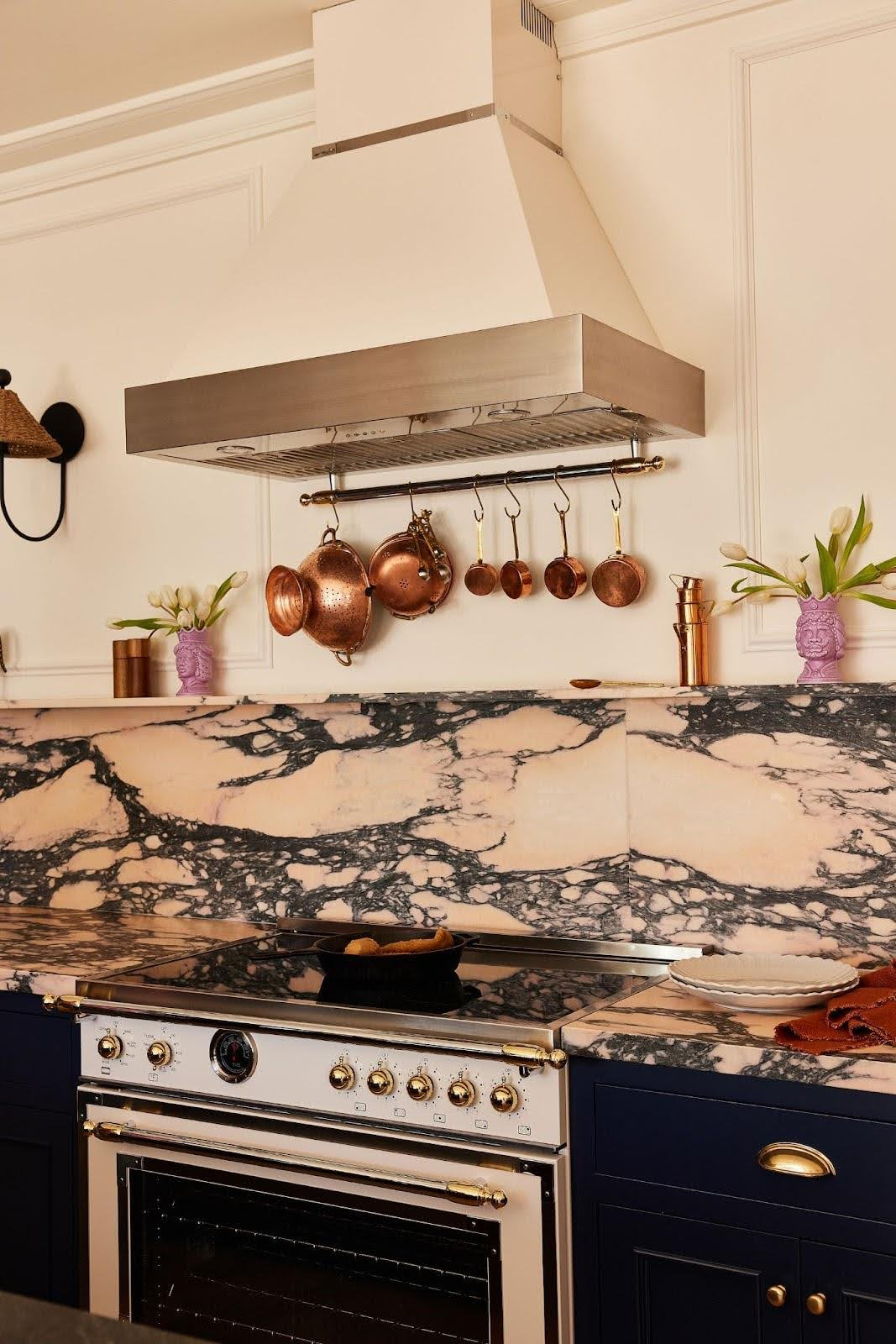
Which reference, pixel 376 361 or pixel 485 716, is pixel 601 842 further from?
pixel 376 361

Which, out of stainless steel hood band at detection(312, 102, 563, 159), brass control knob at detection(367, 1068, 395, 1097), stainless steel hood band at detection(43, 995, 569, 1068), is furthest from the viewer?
stainless steel hood band at detection(312, 102, 563, 159)

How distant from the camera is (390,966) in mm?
2373

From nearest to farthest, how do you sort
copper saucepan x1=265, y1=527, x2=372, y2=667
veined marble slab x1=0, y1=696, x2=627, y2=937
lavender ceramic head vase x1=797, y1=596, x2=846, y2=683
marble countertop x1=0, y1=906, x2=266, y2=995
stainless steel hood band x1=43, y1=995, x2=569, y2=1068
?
stainless steel hood band x1=43, y1=995, x2=569, y2=1068
lavender ceramic head vase x1=797, y1=596, x2=846, y2=683
marble countertop x1=0, y1=906, x2=266, y2=995
veined marble slab x1=0, y1=696, x2=627, y2=937
copper saucepan x1=265, y1=527, x2=372, y2=667

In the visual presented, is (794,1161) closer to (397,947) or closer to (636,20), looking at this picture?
(397,947)

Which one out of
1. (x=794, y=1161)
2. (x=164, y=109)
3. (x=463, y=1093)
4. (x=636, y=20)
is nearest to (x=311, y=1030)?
(x=463, y=1093)

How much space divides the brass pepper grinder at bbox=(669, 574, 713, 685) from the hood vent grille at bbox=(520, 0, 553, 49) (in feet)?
3.58

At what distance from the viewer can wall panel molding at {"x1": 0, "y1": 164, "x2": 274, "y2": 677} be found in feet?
10.2

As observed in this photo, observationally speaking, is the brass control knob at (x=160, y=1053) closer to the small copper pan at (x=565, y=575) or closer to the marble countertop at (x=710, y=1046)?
the marble countertop at (x=710, y=1046)

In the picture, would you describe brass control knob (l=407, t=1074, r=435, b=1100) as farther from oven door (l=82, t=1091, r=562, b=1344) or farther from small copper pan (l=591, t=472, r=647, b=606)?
small copper pan (l=591, t=472, r=647, b=606)

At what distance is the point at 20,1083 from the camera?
2.62 meters

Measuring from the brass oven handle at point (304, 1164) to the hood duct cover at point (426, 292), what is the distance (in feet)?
4.03

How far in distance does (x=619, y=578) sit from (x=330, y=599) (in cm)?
65

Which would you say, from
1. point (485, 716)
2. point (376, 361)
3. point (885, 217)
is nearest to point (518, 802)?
point (485, 716)

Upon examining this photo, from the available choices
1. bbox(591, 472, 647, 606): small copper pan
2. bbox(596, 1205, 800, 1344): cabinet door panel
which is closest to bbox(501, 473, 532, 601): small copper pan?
bbox(591, 472, 647, 606): small copper pan
